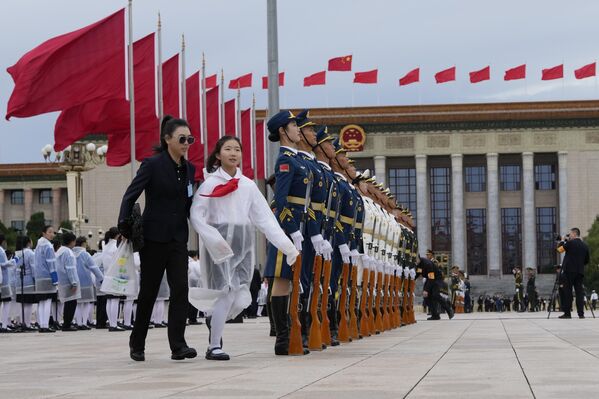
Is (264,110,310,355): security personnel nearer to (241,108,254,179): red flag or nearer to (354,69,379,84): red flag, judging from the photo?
(241,108,254,179): red flag

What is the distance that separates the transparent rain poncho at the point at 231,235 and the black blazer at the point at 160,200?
0.14 m

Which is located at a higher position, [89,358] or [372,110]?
[372,110]

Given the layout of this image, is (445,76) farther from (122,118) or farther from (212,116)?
(122,118)

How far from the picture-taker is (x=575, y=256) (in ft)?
72.0

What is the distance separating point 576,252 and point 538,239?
186 ft

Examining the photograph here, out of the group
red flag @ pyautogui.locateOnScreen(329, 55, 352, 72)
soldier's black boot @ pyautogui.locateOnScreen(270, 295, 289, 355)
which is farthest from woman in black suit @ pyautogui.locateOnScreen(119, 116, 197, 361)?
red flag @ pyautogui.locateOnScreen(329, 55, 352, 72)

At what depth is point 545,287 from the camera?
74.6m

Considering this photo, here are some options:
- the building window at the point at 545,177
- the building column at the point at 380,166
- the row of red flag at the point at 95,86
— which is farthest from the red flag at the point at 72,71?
the building window at the point at 545,177

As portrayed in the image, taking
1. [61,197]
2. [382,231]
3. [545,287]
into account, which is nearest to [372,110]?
[545,287]

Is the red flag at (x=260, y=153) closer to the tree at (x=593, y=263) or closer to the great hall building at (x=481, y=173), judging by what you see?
the tree at (x=593, y=263)

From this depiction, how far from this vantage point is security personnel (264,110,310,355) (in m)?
10.4

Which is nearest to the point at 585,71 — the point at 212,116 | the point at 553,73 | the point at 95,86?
the point at 553,73

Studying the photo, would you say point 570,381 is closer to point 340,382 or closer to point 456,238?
point 340,382

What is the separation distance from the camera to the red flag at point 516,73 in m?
61.3
